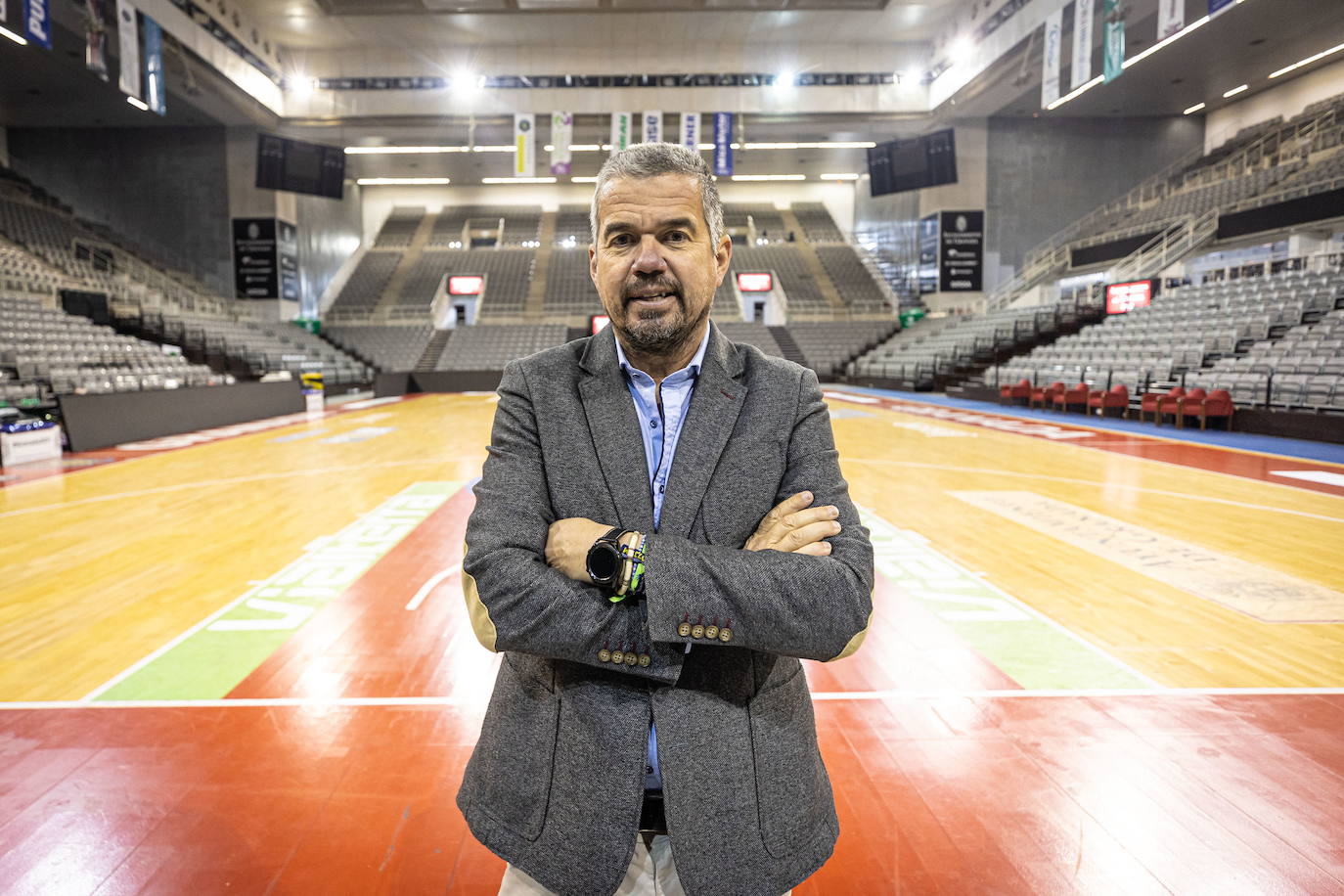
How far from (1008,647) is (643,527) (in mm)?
2860

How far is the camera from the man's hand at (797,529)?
4.17 feet

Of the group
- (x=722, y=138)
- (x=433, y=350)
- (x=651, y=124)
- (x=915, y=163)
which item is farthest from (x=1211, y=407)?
(x=433, y=350)

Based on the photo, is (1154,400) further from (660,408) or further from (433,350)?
(433,350)

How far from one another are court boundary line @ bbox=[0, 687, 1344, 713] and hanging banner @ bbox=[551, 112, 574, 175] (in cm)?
2076

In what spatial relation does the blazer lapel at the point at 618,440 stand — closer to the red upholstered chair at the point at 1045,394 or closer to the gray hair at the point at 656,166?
the gray hair at the point at 656,166

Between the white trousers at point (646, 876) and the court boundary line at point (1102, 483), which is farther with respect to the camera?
the court boundary line at point (1102, 483)

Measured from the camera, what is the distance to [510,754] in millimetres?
1250

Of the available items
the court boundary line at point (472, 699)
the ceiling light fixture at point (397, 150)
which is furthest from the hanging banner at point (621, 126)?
the court boundary line at point (472, 699)

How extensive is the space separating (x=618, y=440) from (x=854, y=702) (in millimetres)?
2152

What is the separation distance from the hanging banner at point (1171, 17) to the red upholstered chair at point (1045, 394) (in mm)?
7302

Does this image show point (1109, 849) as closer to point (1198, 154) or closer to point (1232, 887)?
point (1232, 887)

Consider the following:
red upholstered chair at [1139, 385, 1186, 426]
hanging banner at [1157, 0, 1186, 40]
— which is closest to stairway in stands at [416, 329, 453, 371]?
red upholstered chair at [1139, 385, 1186, 426]

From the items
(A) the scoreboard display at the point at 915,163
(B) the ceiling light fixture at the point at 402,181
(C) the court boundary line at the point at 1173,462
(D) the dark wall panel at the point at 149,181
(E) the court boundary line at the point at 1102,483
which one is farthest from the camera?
(B) the ceiling light fixture at the point at 402,181

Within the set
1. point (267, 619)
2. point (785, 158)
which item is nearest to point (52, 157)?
point (785, 158)
